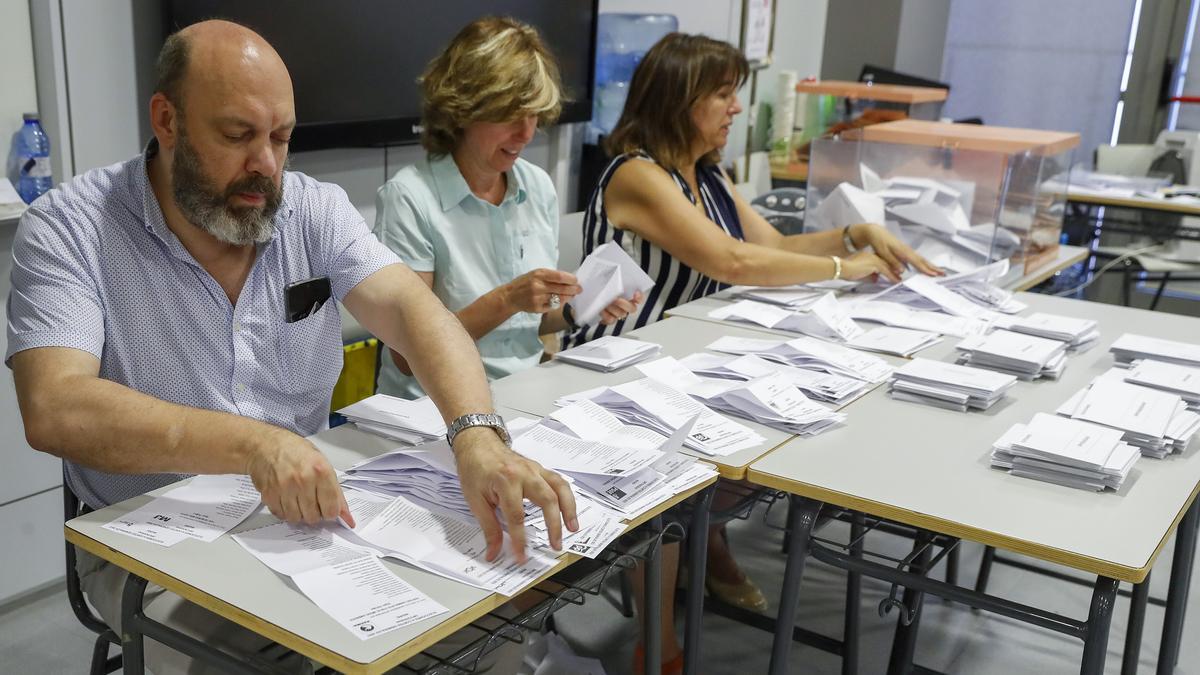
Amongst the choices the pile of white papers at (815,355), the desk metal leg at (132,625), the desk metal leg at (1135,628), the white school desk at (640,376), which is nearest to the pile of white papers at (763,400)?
the white school desk at (640,376)

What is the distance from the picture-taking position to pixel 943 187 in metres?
3.25

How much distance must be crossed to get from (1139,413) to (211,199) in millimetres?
1649

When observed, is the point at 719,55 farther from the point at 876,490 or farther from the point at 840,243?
the point at 876,490

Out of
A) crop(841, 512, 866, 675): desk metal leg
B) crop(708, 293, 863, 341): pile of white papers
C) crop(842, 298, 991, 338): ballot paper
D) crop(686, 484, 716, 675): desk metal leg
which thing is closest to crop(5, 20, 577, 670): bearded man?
crop(686, 484, 716, 675): desk metal leg

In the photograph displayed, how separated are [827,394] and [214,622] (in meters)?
1.17

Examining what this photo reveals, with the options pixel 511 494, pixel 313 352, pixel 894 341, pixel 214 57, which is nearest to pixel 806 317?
pixel 894 341

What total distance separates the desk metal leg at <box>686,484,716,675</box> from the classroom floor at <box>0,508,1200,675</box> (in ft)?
1.73

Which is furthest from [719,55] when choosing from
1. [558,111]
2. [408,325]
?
[408,325]

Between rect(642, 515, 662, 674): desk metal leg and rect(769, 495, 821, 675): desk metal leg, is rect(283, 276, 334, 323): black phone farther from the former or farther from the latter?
rect(769, 495, 821, 675): desk metal leg

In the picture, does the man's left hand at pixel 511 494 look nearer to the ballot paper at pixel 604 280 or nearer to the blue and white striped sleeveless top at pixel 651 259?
the ballot paper at pixel 604 280

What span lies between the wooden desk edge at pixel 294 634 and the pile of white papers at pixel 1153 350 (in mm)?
1620

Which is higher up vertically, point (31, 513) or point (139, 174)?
point (139, 174)

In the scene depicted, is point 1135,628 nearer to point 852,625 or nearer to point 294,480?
point 852,625

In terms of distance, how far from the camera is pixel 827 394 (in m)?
2.05
